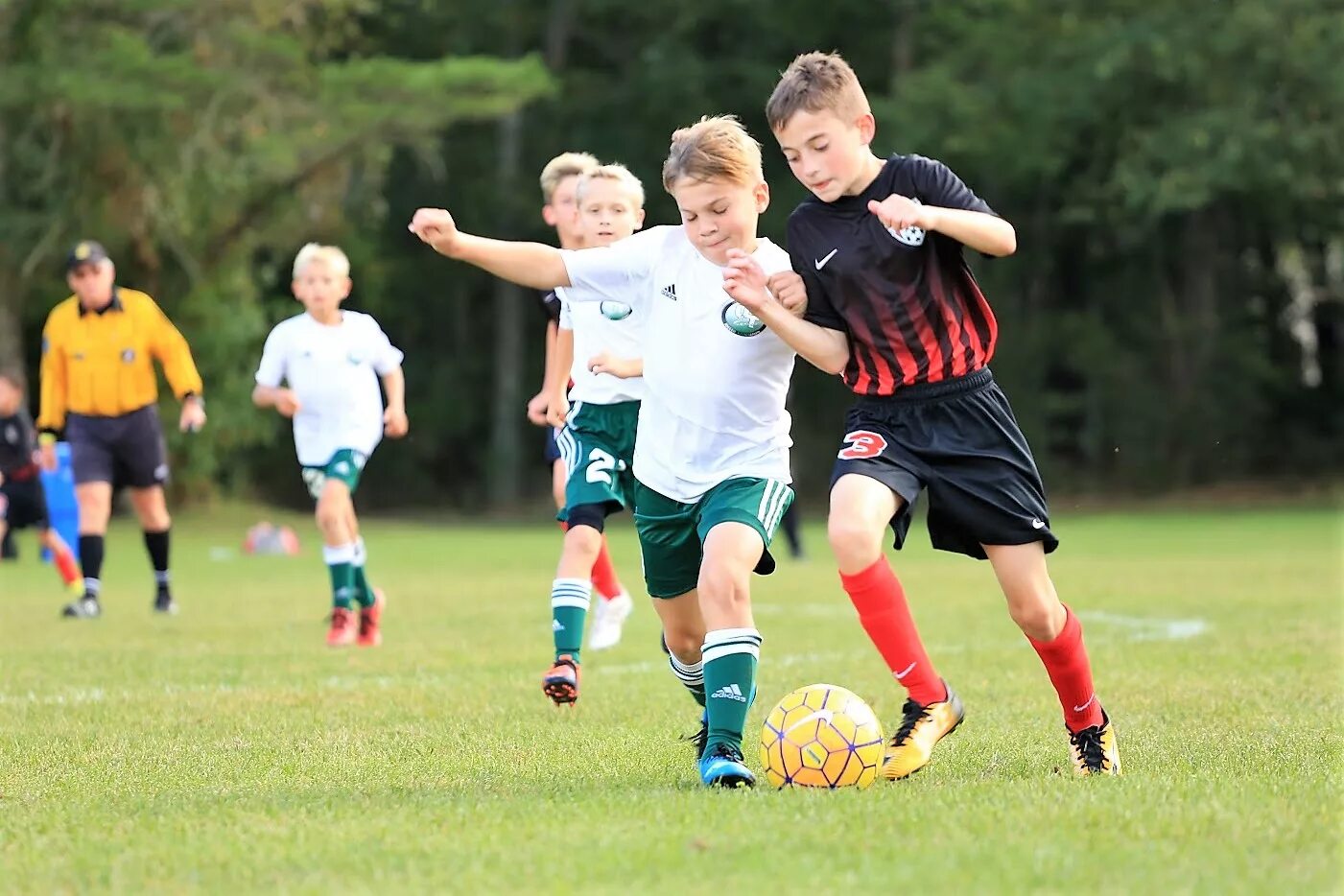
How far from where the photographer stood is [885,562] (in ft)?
17.1

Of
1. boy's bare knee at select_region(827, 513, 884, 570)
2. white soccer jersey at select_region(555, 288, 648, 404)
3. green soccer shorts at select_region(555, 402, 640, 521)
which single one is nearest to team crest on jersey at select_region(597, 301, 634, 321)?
white soccer jersey at select_region(555, 288, 648, 404)

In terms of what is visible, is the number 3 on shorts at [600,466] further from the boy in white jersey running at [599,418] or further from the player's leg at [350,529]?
the player's leg at [350,529]

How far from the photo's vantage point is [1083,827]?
4219mm

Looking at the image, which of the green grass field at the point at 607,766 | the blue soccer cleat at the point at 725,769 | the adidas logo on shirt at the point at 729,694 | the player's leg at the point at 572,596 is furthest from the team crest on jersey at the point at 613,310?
the blue soccer cleat at the point at 725,769

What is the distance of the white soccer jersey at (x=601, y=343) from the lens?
289 inches

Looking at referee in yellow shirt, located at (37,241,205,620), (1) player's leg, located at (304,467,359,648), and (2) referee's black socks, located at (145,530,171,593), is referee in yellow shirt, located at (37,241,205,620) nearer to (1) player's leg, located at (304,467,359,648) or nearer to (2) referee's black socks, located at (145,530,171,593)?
(2) referee's black socks, located at (145,530,171,593)

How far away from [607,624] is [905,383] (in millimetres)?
4710

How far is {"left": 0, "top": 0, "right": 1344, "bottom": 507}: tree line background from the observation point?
88.5 ft

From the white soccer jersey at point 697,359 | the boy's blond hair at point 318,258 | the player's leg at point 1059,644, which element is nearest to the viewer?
the player's leg at point 1059,644

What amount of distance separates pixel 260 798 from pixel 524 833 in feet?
3.23

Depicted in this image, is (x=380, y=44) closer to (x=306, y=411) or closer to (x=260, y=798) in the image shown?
(x=306, y=411)

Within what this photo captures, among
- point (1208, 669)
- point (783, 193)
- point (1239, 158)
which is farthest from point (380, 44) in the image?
point (1208, 669)

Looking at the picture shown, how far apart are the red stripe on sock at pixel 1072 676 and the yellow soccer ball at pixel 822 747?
0.62 metres

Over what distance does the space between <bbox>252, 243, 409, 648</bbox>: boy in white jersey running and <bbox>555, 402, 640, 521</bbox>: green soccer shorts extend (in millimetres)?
2630
